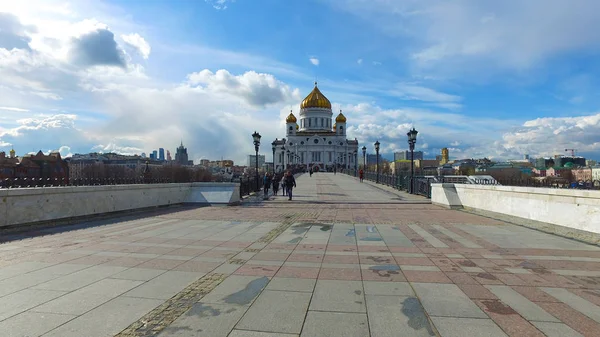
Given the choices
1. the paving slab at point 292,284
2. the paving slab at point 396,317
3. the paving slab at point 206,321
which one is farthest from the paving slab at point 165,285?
the paving slab at point 396,317

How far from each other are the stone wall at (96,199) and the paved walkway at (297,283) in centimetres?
121

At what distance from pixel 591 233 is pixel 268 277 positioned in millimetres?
8358

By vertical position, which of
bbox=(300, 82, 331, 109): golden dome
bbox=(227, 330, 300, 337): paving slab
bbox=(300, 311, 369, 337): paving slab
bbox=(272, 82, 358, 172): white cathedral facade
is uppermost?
bbox=(300, 82, 331, 109): golden dome

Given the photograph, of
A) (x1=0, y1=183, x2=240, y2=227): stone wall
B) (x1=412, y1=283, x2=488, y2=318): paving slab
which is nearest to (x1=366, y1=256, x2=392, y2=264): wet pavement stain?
Answer: (x1=412, y1=283, x2=488, y2=318): paving slab

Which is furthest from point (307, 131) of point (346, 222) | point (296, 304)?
point (296, 304)

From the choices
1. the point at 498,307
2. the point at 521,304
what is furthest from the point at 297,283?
the point at 521,304

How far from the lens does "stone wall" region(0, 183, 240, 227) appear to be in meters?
9.91

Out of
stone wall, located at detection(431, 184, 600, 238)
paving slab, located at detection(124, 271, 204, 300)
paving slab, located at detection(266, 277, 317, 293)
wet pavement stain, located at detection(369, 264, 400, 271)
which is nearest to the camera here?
paving slab, located at detection(124, 271, 204, 300)

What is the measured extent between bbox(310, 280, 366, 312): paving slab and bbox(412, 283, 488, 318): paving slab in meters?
0.82

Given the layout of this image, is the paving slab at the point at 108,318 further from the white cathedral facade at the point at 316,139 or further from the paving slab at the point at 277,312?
the white cathedral facade at the point at 316,139

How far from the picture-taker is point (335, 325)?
13.2ft

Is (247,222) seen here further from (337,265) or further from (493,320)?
(493,320)

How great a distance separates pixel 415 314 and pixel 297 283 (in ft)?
5.96

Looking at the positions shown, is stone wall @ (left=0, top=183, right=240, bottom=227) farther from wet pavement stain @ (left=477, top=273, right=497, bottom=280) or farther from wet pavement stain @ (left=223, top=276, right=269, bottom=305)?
wet pavement stain @ (left=477, top=273, right=497, bottom=280)
